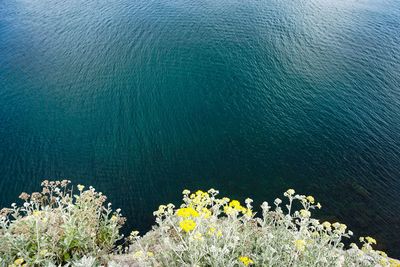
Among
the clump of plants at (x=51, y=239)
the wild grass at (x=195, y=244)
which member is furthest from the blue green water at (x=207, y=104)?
the wild grass at (x=195, y=244)

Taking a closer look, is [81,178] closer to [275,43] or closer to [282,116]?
[282,116]

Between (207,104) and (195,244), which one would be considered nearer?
Result: (195,244)

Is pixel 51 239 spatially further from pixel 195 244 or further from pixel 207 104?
pixel 207 104

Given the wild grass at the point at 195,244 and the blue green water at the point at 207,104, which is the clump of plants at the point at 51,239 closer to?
the wild grass at the point at 195,244

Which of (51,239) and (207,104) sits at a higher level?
(207,104)

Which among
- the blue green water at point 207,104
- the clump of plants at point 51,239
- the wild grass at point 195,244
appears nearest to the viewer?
the wild grass at point 195,244

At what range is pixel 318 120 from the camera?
2311cm

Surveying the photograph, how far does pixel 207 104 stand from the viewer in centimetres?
2430

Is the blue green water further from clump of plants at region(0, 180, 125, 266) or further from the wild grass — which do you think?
the wild grass

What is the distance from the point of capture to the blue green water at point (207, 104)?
18312mm

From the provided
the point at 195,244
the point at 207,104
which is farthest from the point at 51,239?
the point at 207,104

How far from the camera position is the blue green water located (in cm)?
1831

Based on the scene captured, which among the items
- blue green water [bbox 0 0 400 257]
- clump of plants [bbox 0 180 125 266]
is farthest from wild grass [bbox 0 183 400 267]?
blue green water [bbox 0 0 400 257]

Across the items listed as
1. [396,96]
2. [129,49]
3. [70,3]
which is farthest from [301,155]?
[70,3]
